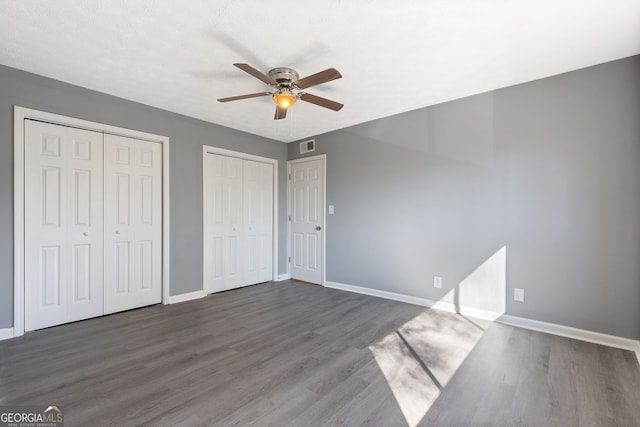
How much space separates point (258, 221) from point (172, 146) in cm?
169

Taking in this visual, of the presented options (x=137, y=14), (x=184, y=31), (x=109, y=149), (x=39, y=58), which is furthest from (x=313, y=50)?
(x=109, y=149)

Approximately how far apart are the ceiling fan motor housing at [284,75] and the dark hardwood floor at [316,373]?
7.60 feet

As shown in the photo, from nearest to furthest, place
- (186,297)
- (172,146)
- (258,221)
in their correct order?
(172,146), (186,297), (258,221)

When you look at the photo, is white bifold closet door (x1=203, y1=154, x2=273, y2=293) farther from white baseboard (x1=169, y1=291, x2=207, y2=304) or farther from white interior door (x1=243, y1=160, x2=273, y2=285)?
white baseboard (x1=169, y1=291, x2=207, y2=304)

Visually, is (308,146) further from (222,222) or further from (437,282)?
(437,282)

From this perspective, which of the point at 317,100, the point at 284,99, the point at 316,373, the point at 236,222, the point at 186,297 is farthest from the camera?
the point at 236,222

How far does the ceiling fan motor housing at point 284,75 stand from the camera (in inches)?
99.1


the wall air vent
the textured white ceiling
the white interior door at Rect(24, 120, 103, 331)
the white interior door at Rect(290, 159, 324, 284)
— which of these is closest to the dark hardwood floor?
the white interior door at Rect(24, 120, 103, 331)

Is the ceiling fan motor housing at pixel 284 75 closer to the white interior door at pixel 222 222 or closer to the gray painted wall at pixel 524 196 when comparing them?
the gray painted wall at pixel 524 196

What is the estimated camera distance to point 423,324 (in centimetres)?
299

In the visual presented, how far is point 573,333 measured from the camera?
2.65 metres

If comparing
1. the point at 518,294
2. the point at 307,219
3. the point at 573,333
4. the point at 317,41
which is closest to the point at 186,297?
the point at 307,219

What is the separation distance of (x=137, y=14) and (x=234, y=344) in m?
2.60

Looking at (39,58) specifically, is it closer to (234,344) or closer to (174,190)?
(174,190)
